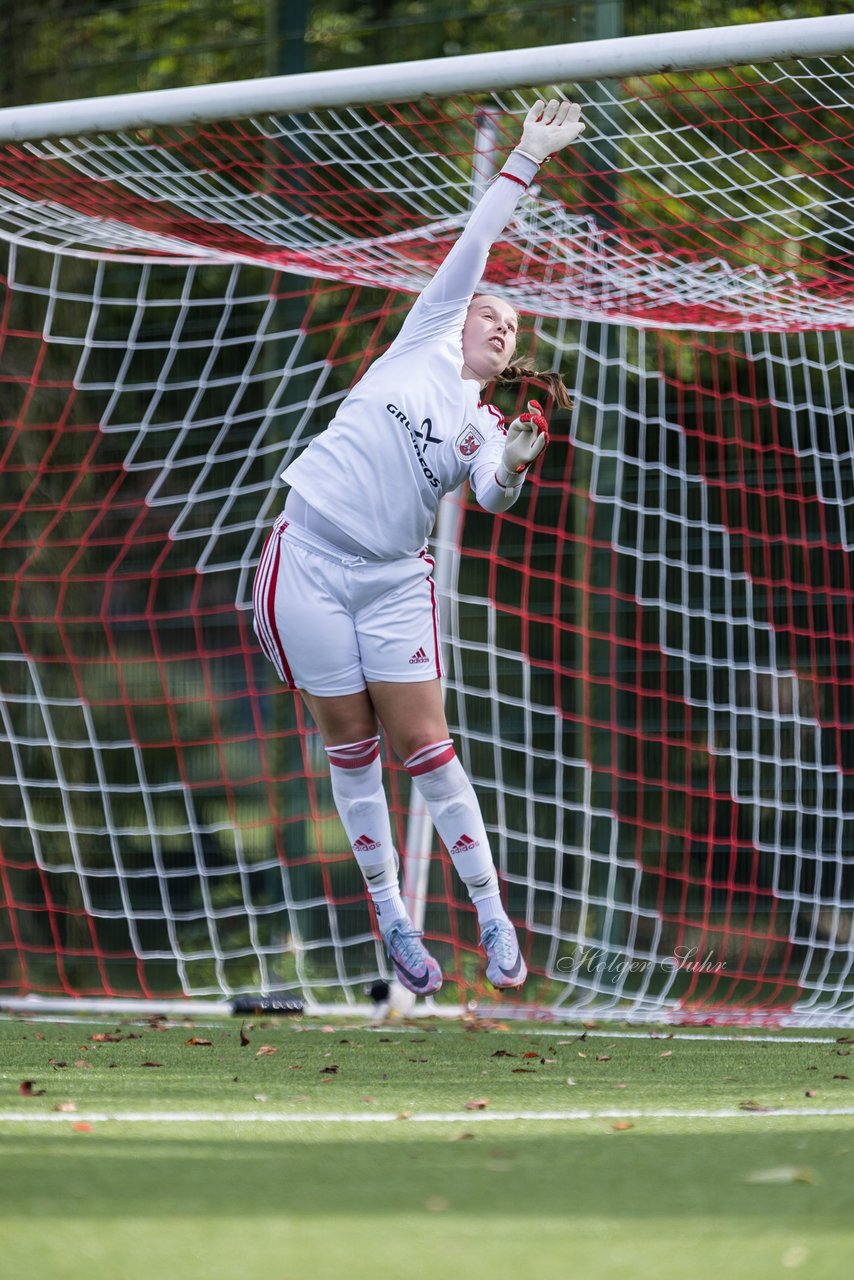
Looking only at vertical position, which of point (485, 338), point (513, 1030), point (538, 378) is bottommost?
point (513, 1030)

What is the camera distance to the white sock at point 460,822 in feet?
13.3

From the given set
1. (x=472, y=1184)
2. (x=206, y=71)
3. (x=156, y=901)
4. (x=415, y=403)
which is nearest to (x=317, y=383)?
(x=206, y=71)

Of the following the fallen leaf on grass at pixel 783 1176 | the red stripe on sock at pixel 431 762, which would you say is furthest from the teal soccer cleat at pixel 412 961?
the fallen leaf on grass at pixel 783 1176

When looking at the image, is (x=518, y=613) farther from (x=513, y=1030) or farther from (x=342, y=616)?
(x=342, y=616)

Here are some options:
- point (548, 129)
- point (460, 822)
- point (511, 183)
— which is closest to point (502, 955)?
point (460, 822)

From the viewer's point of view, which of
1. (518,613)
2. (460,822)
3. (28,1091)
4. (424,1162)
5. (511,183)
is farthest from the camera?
(518,613)

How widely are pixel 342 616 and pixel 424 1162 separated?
153cm

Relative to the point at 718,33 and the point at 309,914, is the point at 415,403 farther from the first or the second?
the point at 309,914

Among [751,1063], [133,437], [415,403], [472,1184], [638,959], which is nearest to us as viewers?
[472,1184]

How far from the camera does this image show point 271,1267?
2.20 meters

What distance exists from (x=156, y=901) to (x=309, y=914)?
0.91 meters

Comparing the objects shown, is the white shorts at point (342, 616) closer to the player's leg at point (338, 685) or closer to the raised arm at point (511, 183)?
the player's leg at point (338, 685)

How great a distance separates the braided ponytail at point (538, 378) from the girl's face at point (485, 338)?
51 mm

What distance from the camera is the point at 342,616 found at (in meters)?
3.98
